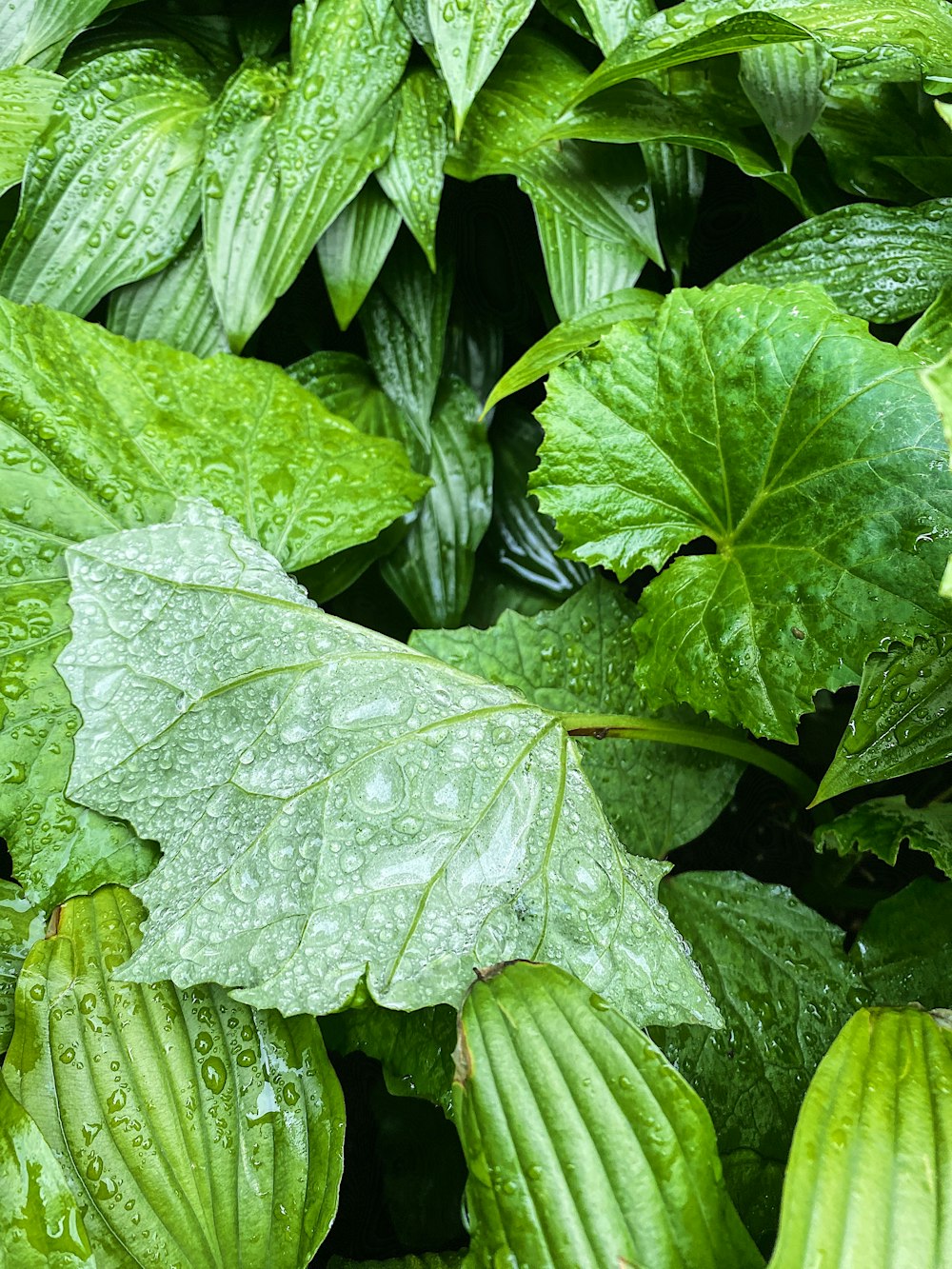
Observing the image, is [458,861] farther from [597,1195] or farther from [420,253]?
[420,253]

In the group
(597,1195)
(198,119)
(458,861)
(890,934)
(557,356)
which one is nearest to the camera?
(597,1195)

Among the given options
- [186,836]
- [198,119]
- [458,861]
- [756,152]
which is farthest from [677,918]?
[198,119]

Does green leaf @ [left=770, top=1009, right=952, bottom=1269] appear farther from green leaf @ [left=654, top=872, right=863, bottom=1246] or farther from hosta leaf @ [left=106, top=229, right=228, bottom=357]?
hosta leaf @ [left=106, top=229, right=228, bottom=357]

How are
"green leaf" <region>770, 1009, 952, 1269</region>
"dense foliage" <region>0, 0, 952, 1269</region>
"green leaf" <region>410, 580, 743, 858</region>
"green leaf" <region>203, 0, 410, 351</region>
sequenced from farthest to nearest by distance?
"green leaf" <region>203, 0, 410, 351</region> → "green leaf" <region>410, 580, 743, 858</region> → "dense foliage" <region>0, 0, 952, 1269</region> → "green leaf" <region>770, 1009, 952, 1269</region>

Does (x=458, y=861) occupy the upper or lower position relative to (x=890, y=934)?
upper

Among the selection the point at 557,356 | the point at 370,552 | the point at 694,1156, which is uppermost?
the point at 557,356

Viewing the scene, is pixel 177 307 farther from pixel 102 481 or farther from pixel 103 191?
pixel 102 481

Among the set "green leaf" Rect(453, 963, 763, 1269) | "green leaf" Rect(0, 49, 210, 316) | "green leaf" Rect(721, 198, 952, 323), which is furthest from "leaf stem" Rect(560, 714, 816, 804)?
"green leaf" Rect(0, 49, 210, 316)
